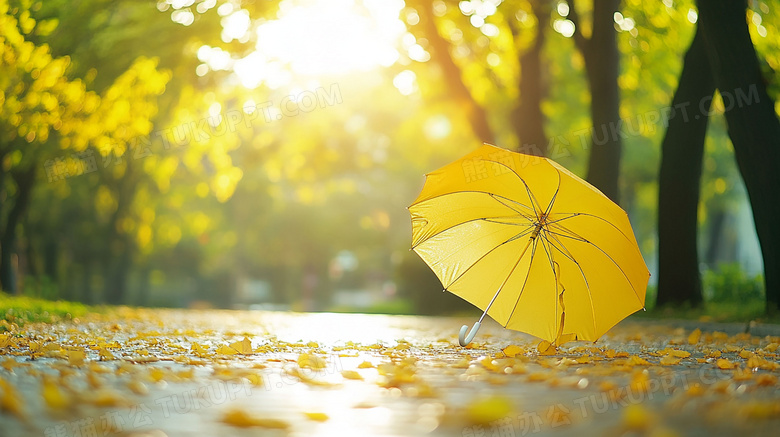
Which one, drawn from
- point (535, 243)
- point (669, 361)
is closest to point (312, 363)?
point (535, 243)

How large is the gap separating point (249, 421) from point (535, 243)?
4702 mm

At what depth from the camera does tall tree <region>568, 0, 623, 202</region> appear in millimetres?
16656

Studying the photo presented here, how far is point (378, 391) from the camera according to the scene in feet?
18.8

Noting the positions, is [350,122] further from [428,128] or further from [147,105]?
[147,105]

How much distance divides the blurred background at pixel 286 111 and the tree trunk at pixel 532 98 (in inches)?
1.9

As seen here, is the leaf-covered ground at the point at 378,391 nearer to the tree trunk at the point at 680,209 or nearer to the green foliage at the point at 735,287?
the tree trunk at the point at 680,209

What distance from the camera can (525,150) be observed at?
20.6 m

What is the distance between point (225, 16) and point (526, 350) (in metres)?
14.1

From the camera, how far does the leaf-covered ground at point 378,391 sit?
4.29m

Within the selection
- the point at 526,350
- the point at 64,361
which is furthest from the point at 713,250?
the point at 64,361

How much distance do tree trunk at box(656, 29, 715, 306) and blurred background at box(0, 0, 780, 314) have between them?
45.8 inches

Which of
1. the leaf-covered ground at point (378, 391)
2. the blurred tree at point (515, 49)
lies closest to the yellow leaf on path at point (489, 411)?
the leaf-covered ground at point (378, 391)

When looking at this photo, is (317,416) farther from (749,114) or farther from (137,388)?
(749,114)

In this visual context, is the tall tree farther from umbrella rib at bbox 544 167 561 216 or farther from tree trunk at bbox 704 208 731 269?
tree trunk at bbox 704 208 731 269
